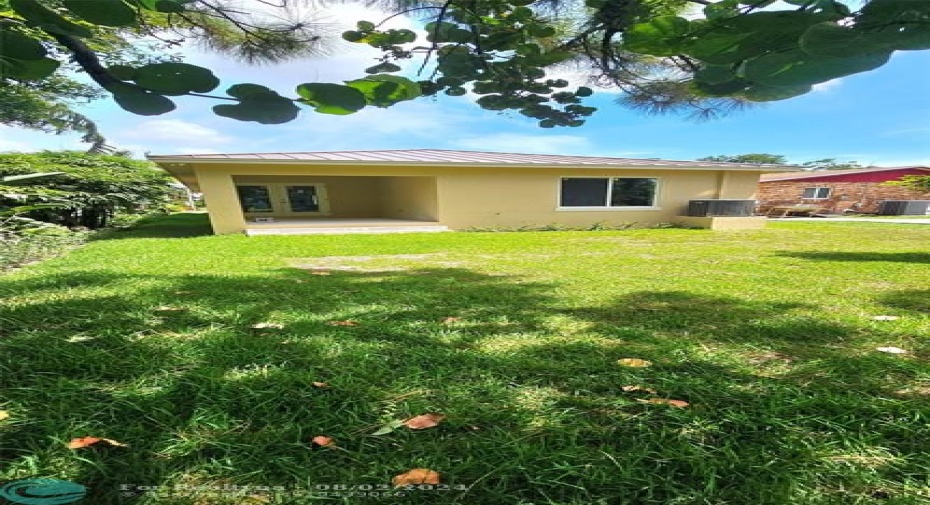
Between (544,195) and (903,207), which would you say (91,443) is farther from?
(903,207)

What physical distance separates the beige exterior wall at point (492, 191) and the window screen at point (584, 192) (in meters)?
0.30

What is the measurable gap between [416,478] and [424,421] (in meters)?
0.29

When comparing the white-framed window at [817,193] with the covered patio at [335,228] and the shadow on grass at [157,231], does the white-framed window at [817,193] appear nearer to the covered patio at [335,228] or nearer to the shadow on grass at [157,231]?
the covered patio at [335,228]

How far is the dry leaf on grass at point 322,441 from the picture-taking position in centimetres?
132

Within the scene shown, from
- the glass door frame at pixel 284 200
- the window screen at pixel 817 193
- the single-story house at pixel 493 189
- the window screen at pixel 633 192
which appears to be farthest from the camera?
the window screen at pixel 817 193

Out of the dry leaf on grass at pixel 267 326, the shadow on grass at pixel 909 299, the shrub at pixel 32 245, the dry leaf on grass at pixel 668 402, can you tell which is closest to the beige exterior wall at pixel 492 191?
the shrub at pixel 32 245

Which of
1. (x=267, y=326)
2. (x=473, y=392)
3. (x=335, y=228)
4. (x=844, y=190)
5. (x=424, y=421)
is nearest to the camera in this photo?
(x=424, y=421)

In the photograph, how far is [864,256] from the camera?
5.91m

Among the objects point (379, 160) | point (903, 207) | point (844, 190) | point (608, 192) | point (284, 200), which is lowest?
point (903, 207)

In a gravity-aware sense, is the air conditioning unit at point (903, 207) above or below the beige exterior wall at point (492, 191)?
below

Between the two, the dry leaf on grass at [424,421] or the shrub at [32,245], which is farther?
the shrub at [32,245]

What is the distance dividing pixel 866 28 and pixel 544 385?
153 cm


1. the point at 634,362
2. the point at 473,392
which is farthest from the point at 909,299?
the point at 473,392

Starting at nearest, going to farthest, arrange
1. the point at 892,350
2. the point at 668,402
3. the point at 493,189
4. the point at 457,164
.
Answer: the point at 668,402
the point at 892,350
the point at 457,164
the point at 493,189
